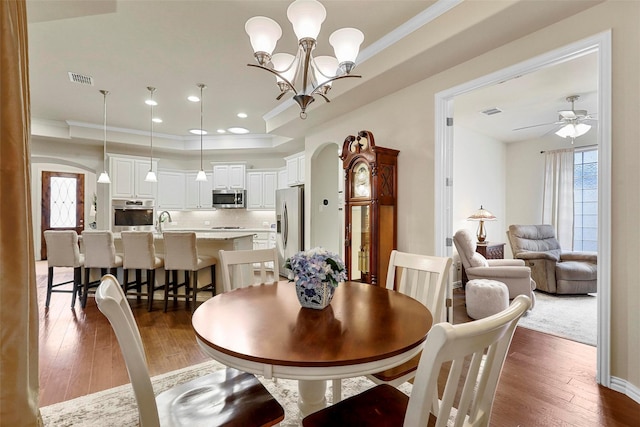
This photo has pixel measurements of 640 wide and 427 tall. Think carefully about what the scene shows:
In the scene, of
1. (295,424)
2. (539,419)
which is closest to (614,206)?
(539,419)

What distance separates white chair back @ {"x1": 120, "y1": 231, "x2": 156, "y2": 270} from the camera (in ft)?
12.6

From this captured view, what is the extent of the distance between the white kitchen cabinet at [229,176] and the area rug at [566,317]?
595 centimetres

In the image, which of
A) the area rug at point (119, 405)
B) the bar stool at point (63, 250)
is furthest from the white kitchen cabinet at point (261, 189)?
the area rug at point (119, 405)

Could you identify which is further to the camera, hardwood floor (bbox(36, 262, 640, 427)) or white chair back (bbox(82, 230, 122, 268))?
white chair back (bbox(82, 230, 122, 268))

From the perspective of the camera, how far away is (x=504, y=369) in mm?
2527

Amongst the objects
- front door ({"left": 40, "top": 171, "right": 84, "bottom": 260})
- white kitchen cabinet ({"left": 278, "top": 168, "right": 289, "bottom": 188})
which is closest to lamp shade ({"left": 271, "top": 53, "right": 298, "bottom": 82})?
white kitchen cabinet ({"left": 278, "top": 168, "right": 289, "bottom": 188})

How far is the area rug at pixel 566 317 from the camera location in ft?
10.6

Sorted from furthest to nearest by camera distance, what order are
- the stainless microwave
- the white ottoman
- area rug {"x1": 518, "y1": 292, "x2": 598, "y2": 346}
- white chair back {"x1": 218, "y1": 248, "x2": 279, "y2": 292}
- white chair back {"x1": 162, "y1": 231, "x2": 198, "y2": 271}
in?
the stainless microwave < white chair back {"x1": 162, "y1": 231, "x2": 198, "y2": 271} < the white ottoman < area rug {"x1": 518, "y1": 292, "x2": 598, "y2": 346} < white chair back {"x1": 218, "y1": 248, "x2": 279, "y2": 292}

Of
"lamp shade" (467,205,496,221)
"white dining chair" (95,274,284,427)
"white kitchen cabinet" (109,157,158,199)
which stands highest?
"white kitchen cabinet" (109,157,158,199)

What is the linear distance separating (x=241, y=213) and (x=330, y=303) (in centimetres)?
643

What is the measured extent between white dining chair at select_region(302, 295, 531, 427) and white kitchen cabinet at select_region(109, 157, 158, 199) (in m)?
6.72

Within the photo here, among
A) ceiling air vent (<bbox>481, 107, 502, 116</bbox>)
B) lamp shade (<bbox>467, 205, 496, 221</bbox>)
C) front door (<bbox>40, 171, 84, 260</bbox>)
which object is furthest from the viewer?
front door (<bbox>40, 171, 84, 260</bbox>)

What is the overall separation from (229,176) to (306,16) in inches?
235

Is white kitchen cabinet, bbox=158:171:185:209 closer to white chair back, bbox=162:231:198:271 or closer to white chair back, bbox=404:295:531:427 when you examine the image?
white chair back, bbox=162:231:198:271
